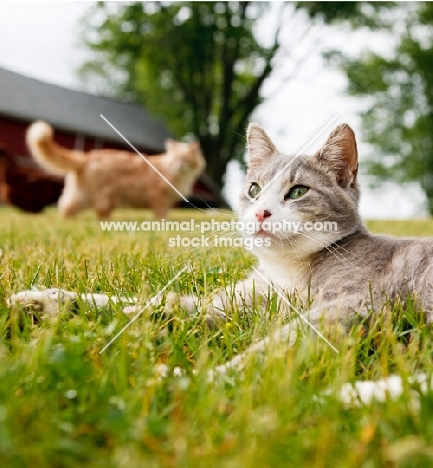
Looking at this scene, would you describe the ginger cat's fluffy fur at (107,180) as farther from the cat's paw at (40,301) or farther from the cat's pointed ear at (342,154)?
the cat's paw at (40,301)

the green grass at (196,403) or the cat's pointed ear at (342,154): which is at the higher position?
the cat's pointed ear at (342,154)

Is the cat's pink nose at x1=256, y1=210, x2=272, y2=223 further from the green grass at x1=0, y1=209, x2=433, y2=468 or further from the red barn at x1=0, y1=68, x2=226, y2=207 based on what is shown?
the red barn at x1=0, y1=68, x2=226, y2=207

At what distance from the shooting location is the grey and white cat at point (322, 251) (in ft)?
5.99

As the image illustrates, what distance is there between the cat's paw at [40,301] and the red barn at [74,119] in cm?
1384

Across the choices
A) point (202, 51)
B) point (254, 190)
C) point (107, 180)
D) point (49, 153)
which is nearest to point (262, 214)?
point (254, 190)

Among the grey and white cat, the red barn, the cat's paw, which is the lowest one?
the red barn

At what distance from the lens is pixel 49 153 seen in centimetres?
733

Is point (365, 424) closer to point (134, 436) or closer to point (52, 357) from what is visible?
point (134, 436)

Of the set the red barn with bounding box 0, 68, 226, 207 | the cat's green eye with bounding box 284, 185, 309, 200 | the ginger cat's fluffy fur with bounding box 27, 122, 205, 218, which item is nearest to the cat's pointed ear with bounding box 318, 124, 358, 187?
the cat's green eye with bounding box 284, 185, 309, 200

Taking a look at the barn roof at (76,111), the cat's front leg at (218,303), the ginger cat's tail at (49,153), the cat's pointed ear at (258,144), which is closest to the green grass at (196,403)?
the cat's front leg at (218,303)

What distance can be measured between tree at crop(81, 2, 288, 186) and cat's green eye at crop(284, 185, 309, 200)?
1530 centimetres

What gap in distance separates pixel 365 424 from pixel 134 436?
47 centimetres

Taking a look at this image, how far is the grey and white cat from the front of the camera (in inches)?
71.9

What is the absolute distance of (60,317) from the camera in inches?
62.6
